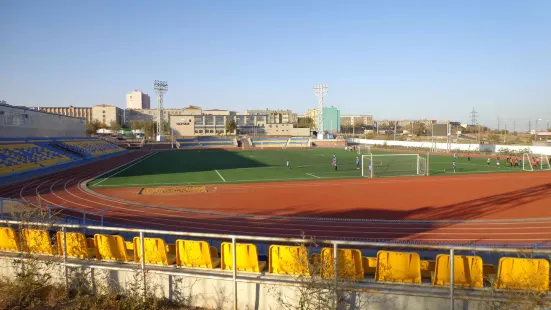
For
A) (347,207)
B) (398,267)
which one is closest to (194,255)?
(398,267)

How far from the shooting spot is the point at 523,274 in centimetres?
579

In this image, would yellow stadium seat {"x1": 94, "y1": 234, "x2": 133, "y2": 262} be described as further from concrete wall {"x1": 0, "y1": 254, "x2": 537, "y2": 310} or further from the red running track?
the red running track

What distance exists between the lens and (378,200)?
22.7 meters

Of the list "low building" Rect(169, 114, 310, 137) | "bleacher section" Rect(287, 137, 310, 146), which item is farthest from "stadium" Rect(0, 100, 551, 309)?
"low building" Rect(169, 114, 310, 137)

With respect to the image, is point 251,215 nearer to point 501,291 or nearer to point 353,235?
point 353,235

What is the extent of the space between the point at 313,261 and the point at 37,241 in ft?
19.7

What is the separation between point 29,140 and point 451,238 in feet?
154

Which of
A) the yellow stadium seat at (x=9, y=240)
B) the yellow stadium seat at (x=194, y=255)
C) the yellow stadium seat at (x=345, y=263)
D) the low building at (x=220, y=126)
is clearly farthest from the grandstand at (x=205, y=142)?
the yellow stadium seat at (x=345, y=263)

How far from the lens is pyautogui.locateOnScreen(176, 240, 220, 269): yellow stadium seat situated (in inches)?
273

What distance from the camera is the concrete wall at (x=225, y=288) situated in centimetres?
572

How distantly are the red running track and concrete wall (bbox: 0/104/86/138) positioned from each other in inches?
577

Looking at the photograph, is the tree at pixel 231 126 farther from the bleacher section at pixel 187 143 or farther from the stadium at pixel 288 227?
the stadium at pixel 288 227

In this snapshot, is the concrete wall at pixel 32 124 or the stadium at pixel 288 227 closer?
the stadium at pixel 288 227

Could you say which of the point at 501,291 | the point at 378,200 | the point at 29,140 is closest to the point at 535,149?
the point at 378,200
